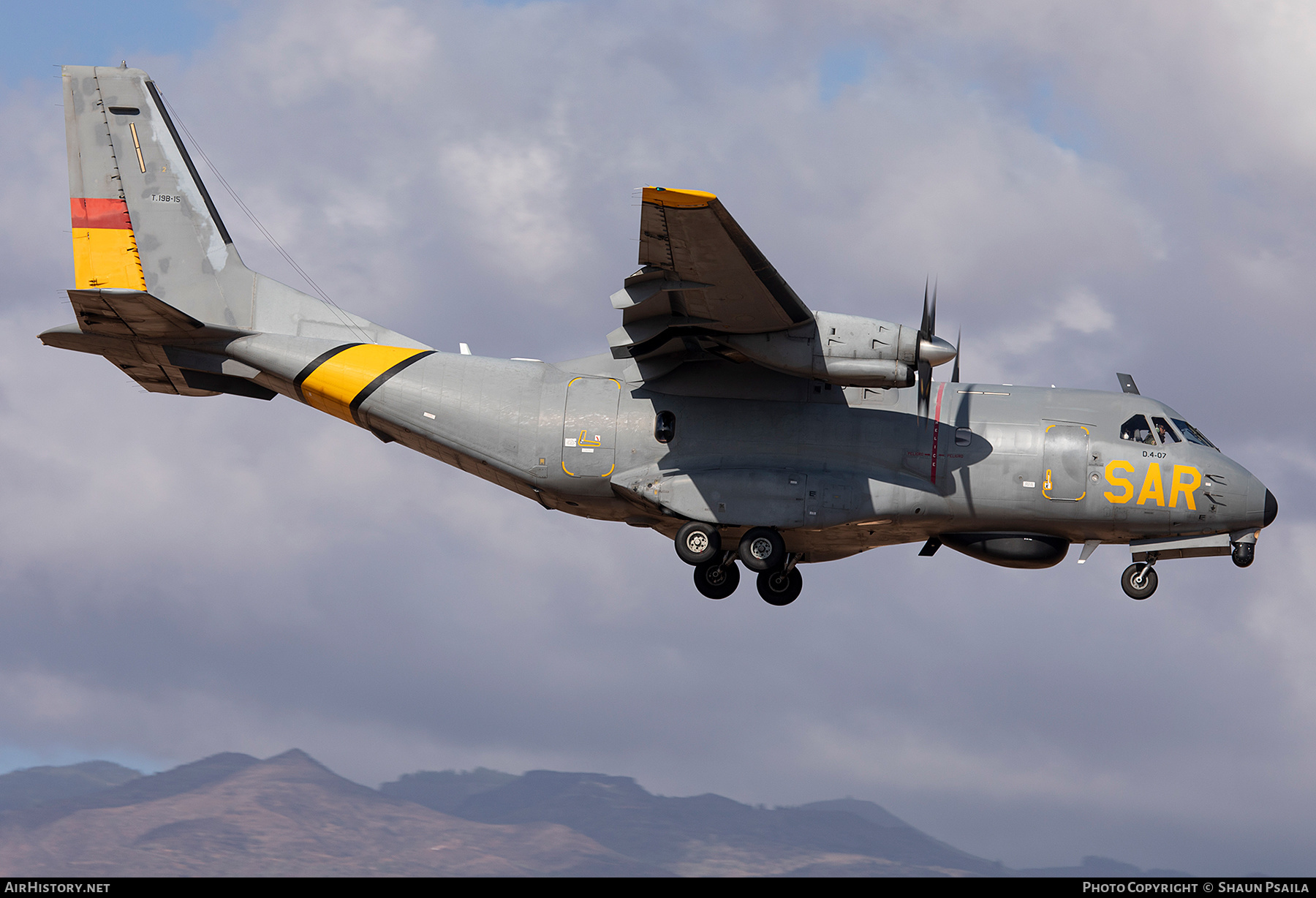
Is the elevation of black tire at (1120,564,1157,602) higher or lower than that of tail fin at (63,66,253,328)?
lower

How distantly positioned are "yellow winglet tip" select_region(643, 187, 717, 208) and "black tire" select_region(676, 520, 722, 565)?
6567 millimetres

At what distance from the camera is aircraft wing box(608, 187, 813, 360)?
1859 cm

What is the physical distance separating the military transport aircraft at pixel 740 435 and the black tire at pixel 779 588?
875 mm

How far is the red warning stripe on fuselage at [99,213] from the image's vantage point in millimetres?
24859

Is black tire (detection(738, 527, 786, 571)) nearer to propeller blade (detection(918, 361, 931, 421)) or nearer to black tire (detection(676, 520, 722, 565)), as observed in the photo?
black tire (detection(676, 520, 722, 565))

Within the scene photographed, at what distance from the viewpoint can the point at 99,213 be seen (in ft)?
82.0

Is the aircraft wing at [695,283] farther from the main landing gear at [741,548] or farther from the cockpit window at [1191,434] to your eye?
the cockpit window at [1191,434]

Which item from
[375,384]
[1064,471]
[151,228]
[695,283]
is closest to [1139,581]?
[1064,471]

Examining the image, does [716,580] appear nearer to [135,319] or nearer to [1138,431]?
[1138,431]

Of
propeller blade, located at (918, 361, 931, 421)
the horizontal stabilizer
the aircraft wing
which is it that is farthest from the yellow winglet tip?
the horizontal stabilizer

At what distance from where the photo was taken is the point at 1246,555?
22.8 meters

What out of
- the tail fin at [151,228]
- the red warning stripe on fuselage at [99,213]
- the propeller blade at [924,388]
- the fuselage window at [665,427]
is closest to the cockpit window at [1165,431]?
the propeller blade at [924,388]
